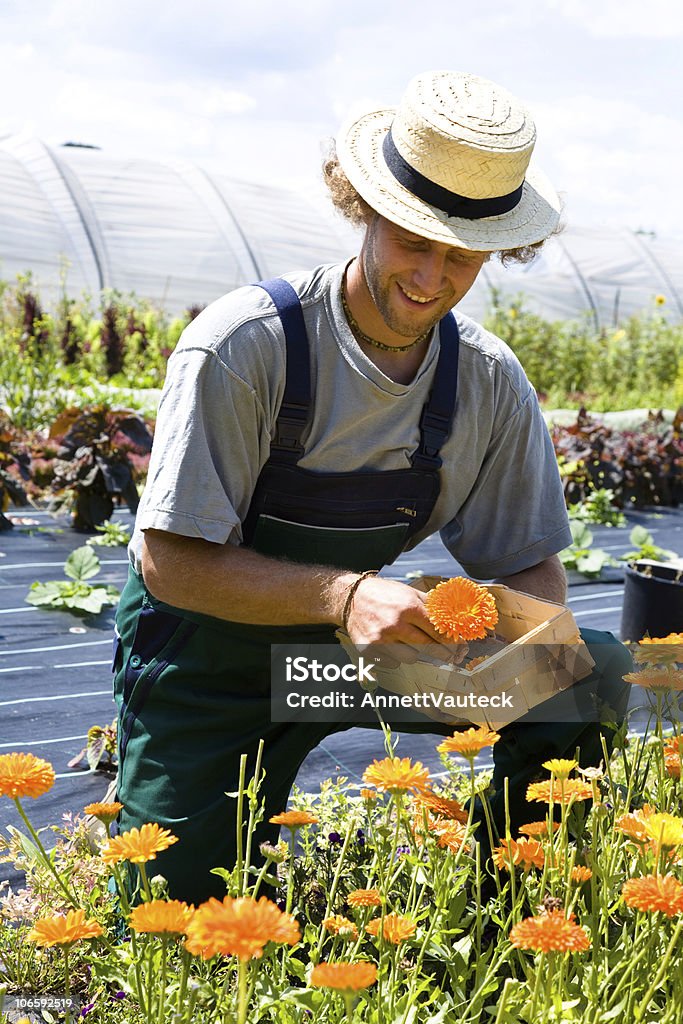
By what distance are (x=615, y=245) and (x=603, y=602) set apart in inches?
655

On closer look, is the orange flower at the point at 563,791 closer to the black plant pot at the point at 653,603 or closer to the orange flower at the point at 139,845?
the orange flower at the point at 139,845

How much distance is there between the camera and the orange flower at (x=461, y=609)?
1.37 metres

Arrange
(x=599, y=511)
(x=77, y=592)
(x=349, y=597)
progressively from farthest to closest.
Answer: (x=599, y=511)
(x=77, y=592)
(x=349, y=597)

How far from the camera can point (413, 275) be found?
1.89 metres

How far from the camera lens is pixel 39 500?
5555mm

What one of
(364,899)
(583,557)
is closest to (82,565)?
(583,557)

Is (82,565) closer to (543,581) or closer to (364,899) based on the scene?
(543,581)

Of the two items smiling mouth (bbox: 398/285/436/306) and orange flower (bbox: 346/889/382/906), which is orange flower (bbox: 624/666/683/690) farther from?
smiling mouth (bbox: 398/285/436/306)

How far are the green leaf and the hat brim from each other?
93.0 inches

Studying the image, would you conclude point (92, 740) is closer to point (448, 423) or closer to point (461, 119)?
point (448, 423)

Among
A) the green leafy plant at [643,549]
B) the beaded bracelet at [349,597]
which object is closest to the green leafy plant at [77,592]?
the beaded bracelet at [349,597]

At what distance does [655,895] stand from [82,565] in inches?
129

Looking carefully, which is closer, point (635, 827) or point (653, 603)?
point (635, 827)

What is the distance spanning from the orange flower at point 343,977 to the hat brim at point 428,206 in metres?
1.21
